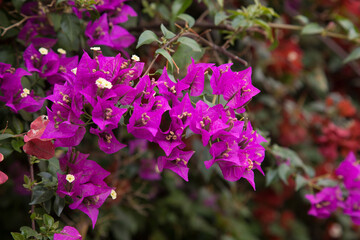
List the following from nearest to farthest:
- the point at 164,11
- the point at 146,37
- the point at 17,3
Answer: the point at 146,37 < the point at 17,3 < the point at 164,11

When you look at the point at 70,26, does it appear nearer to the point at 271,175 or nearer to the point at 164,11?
the point at 164,11

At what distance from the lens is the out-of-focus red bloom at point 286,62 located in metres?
1.65

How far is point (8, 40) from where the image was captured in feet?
2.88

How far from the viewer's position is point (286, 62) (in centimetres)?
166

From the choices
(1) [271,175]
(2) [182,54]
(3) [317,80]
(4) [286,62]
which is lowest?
(3) [317,80]

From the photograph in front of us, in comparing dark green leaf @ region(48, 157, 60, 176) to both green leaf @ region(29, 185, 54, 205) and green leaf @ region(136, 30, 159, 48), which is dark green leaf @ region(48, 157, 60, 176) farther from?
green leaf @ region(136, 30, 159, 48)

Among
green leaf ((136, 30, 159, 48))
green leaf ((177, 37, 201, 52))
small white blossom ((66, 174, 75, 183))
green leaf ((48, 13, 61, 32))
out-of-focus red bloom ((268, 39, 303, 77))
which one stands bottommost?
out-of-focus red bloom ((268, 39, 303, 77))

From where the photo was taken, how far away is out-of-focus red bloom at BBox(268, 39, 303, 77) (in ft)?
5.41

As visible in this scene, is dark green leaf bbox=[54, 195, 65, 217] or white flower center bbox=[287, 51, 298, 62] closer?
dark green leaf bbox=[54, 195, 65, 217]

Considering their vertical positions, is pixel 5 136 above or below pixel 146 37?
below

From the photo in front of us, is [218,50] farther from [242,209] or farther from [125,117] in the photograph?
[242,209]

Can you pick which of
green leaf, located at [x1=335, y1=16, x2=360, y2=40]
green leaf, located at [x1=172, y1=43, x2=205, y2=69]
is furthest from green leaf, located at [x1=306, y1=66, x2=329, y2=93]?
green leaf, located at [x1=172, y1=43, x2=205, y2=69]

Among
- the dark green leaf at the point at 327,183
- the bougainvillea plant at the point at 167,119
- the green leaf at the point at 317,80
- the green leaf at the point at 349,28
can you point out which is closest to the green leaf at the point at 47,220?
the bougainvillea plant at the point at 167,119

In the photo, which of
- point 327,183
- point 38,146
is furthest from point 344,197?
point 38,146
